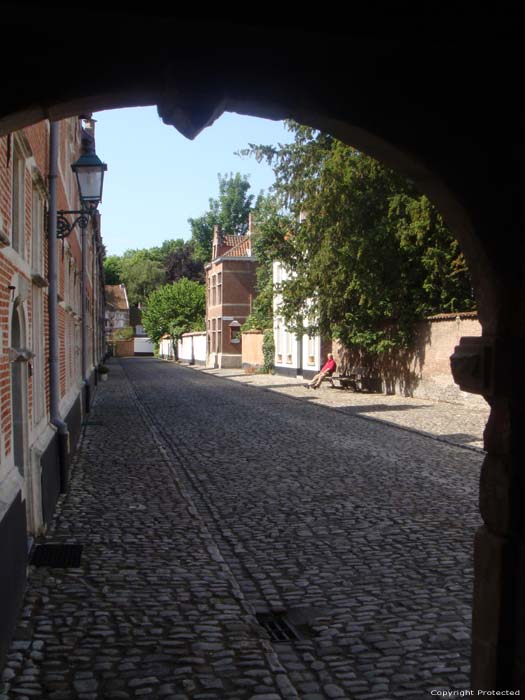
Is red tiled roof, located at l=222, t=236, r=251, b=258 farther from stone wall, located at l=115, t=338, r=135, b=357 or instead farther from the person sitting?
stone wall, located at l=115, t=338, r=135, b=357

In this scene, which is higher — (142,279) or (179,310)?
(142,279)

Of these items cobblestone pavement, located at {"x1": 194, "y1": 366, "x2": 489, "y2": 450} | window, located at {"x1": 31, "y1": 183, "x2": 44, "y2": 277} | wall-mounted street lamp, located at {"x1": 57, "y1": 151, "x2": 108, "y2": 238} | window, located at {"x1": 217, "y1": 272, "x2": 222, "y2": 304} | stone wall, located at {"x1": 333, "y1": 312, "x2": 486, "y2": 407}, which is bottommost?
cobblestone pavement, located at {"x1": 194, "y1": 366, "x2": 489, "y2": 450}

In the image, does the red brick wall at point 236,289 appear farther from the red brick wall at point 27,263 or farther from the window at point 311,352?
the red brick wall at point 27,263

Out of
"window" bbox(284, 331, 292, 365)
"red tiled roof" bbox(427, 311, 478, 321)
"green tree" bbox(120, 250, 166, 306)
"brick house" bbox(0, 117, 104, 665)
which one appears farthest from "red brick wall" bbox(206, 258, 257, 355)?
"green tree" bbox(120, 250, 166, 306)

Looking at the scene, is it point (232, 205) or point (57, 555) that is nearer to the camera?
point (57, 555)

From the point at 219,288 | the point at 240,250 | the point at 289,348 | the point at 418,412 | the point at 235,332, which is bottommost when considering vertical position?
the point at 418,412

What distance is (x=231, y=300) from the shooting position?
5031 centimetres

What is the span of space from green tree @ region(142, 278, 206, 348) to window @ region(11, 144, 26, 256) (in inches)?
2211

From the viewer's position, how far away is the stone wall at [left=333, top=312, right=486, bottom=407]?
18.7 m

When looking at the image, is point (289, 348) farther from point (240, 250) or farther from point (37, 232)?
point (37, 232)

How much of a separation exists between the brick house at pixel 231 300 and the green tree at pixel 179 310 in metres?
10.9

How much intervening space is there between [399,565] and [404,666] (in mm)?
Answer: 1852

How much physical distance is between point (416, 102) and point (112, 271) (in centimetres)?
9722

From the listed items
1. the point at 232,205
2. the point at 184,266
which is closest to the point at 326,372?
the point at 232,205
